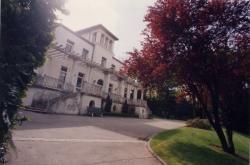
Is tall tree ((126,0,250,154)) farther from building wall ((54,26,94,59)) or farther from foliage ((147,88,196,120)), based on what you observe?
foliage ((147,88,196,120))

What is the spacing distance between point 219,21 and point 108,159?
742 cm

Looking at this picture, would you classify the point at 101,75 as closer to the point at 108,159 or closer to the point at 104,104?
the point at 104,104

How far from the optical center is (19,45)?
4.37 m

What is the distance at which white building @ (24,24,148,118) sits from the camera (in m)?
20.3

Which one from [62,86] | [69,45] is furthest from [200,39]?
[69,45]

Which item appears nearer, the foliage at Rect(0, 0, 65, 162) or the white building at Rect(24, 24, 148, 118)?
the foliage at Rect(0, 0, 65, 162)

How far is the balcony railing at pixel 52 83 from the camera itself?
20.3 meters

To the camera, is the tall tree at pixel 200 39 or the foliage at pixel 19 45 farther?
the tall tree at pixel 200 39

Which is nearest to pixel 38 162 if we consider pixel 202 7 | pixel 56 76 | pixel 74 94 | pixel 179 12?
pixel 179 12

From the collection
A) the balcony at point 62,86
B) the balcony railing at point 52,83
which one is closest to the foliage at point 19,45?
the balcony at point 62,86

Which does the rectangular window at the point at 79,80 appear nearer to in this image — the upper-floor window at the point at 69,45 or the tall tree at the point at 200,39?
the upper-floor window at the point at 69,45

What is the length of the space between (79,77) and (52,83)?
649 centimetres

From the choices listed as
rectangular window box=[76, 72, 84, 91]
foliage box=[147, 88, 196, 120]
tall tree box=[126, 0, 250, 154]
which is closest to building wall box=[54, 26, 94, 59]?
rectangular window box=[76, 72, 84, 91]

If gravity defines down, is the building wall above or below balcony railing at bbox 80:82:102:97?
above
